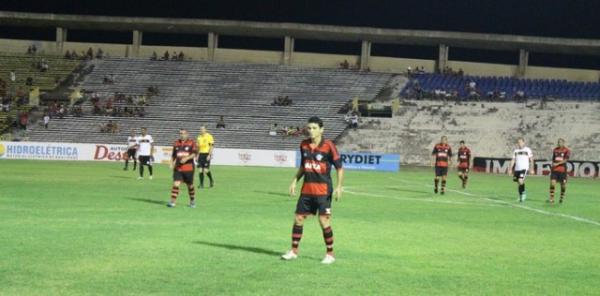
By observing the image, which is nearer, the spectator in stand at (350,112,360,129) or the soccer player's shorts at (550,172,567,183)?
the soccer player's shorts at (550,172,567,183)

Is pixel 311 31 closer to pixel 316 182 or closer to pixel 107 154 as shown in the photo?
pixel 107 154

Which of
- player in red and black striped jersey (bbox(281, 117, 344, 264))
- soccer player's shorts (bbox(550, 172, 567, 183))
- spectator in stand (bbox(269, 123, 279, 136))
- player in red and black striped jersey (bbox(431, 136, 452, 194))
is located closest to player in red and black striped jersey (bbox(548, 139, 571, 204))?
soccer player's shorts (bbox(550, 172, 567, 183))

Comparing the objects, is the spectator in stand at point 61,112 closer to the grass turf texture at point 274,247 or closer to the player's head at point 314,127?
the grass turf texture at point 274,247

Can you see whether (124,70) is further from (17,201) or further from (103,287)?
(103,287)

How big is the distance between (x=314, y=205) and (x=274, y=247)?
1705 millimetres

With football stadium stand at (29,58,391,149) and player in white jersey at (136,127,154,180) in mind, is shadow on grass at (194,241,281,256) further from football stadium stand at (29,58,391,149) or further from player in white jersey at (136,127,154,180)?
football stadium stand at (29,58,391,149)

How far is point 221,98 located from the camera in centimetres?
6378

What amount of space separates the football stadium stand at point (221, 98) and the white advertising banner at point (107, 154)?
15.3 ft

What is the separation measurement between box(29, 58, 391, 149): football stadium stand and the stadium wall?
7.86 feet

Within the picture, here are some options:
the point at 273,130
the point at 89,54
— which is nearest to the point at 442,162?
the point at 273,130

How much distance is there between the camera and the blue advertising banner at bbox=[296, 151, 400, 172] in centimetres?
5128

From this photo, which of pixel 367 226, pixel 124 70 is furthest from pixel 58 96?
pixel 367 226

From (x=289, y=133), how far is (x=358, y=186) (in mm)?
25397

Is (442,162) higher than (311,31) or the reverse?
the reverse
